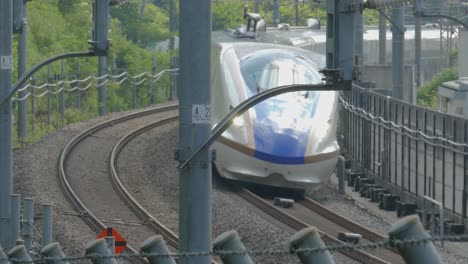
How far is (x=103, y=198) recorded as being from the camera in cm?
2255

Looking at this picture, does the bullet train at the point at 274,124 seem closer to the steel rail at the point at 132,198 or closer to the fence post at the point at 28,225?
the steel rail at the point at 132,198

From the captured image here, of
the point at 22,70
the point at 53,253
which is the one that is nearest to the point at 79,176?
the point at 22,70

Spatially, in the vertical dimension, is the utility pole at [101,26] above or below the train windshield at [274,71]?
above

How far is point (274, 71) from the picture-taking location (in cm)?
2334

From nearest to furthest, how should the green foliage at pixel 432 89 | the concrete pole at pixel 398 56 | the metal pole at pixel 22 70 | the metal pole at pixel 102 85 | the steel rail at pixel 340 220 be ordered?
the steel rail at pixel 340 220, the metal pole at pixel 22 70, the concrete pole at pixel 398 56, the metal pole at pixel 102 85, the green foliage at pixel 432 89

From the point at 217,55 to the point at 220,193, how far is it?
9.90 ft

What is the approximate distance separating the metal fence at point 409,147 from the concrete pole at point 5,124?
715 centimetres

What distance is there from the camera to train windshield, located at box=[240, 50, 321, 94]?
2311cm

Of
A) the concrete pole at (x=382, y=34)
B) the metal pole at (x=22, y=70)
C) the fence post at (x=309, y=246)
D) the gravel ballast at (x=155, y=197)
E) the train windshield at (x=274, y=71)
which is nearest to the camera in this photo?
the fence post at (x=309, y=246)

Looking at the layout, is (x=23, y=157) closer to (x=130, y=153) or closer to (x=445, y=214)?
(x=130, y=153)

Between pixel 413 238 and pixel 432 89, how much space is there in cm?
4701

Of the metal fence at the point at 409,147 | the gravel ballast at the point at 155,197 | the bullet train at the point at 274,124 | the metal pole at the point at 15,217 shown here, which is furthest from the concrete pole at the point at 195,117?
the bullet train at the point at 274,124

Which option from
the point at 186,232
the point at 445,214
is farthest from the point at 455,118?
the point at 186,232

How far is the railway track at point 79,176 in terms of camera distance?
19.8 meters
